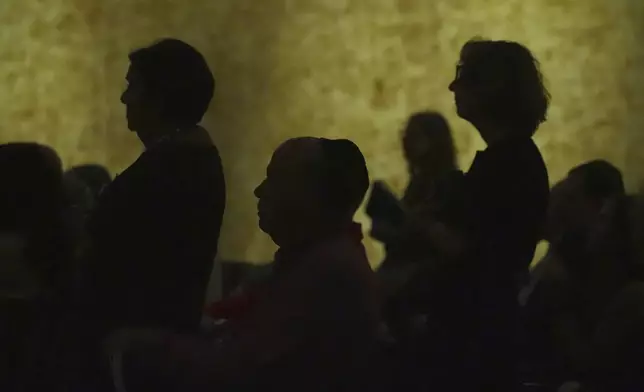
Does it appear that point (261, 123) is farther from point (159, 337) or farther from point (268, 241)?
point (159, 337)

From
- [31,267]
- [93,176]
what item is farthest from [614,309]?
[93,176]

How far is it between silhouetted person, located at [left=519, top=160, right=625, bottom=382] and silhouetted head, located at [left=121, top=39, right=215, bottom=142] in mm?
808

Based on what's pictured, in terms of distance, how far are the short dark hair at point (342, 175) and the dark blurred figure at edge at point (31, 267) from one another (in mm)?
586

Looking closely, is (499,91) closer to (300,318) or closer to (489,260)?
(489,260)

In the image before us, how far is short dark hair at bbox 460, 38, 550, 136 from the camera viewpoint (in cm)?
201

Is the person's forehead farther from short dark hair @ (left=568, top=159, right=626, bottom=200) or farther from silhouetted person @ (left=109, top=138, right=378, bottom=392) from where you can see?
short dark hair @ (left=568, top=159, right=626, bottom=200)

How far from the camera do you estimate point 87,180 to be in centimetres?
305

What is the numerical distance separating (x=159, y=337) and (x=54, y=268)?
45cm

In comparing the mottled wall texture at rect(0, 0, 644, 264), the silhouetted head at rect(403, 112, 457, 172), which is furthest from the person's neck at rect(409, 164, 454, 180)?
the mottled wall texture at rect(0, 0, 644, 264)

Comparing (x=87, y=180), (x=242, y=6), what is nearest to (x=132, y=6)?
(x=242, y=6)

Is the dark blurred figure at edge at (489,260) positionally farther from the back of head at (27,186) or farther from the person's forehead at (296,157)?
the back of head at (27,186)

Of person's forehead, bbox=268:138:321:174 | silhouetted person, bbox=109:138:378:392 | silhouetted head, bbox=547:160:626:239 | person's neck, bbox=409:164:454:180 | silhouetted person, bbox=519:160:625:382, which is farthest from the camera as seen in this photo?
person's neck, bbox=409:164:454:180

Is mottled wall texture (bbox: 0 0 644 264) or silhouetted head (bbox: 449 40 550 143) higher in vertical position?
mottled wall texture (bbox: 0 0 644 264)

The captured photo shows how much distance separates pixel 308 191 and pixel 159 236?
40 centimetres
